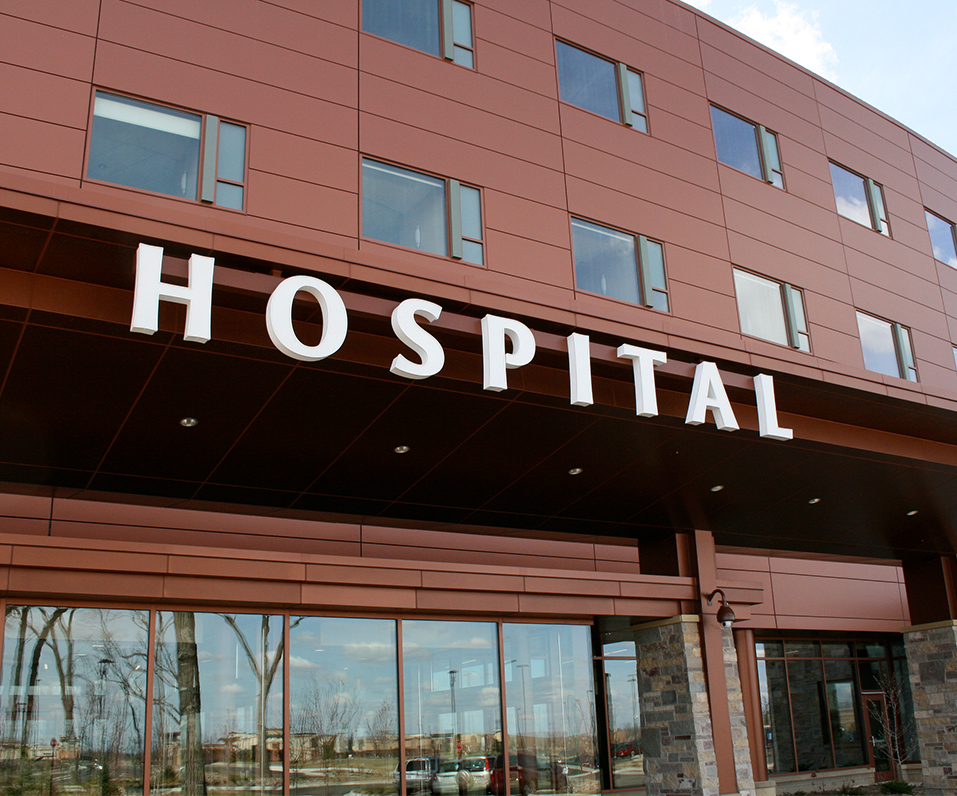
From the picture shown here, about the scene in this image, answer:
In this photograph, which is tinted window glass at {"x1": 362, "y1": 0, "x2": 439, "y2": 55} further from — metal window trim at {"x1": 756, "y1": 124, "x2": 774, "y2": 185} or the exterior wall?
metal window trim at {"x1": 756, "y1": 124, "x2": 774, "y2": 185}

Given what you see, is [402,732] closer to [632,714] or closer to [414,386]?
[414,386]

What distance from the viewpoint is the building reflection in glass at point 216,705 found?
10203mm

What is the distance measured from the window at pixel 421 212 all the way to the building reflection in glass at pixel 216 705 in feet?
16.8

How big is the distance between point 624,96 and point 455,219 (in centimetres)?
460

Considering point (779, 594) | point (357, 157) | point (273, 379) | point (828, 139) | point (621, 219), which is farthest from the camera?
point (779, 594)

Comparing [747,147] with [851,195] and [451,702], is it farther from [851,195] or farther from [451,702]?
[451,702]

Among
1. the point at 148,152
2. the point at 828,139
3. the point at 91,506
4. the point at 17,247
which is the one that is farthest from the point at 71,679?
the point at 828,139

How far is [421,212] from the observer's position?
11594 mm

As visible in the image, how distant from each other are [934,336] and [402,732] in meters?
13.5

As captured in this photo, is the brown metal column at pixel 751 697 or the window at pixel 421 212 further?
the brown metal column at pixel 751 697

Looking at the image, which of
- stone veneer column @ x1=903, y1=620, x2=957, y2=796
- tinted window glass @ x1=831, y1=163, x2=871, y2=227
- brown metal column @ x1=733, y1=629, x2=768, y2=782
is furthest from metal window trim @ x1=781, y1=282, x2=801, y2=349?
stone veneer column @ x1=903, y1=620, x2=957, y2=796

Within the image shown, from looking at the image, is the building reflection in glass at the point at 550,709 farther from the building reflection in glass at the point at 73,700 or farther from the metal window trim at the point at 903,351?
the metal window trim at the point at 903,351

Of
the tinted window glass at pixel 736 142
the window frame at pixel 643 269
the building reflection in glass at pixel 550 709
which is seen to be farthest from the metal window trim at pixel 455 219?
the tinted window glass at pixel 736 142

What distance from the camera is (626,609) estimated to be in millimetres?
13805
